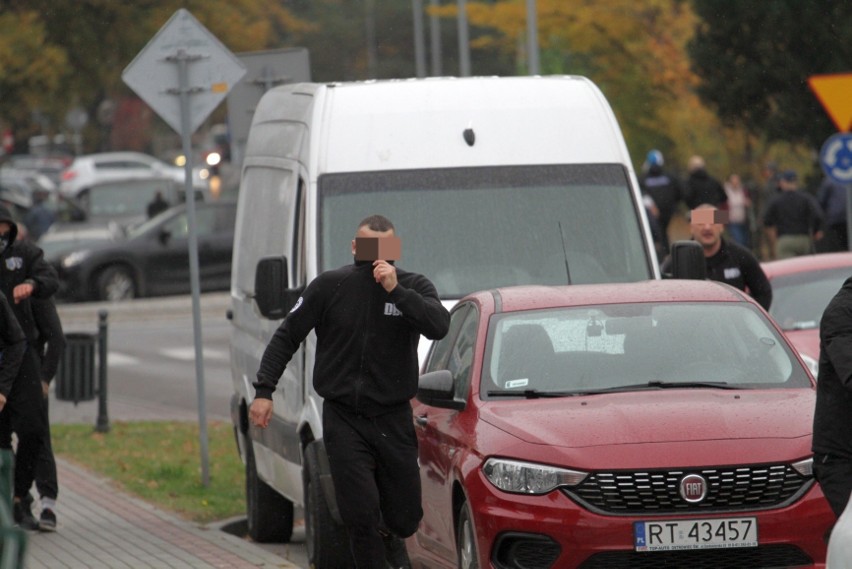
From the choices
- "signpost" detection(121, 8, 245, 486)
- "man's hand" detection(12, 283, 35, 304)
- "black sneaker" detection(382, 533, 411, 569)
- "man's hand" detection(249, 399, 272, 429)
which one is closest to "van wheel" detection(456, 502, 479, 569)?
"black sneaker" detection(382, 533, 411, 569)

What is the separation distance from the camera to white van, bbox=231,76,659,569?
34.1 ft

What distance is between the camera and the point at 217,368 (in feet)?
80.0

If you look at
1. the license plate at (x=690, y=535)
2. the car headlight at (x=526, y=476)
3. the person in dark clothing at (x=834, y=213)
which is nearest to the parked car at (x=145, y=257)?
the person in dark clothing at (x=834, y=213)

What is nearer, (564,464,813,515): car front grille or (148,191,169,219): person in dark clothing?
(564,464,813,515): car front grille

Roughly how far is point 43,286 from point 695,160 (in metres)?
16.3

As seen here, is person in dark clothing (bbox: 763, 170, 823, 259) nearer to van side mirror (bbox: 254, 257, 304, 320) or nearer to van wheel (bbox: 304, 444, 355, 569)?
van side mirror (bbox: 254, 257, 304, 320)

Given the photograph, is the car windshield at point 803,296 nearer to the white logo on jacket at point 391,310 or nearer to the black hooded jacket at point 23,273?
the black hooded jacket at point 23,273

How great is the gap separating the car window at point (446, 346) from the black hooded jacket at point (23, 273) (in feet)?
9.39

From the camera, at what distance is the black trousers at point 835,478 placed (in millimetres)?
6449

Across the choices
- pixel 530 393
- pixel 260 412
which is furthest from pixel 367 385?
pixel 530 393

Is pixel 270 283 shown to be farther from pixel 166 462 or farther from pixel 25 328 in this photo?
pixel 166 462

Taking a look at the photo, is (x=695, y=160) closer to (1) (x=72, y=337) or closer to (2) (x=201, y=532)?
(1) (x=72, y=337)

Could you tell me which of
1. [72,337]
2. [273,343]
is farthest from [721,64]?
[273,343]

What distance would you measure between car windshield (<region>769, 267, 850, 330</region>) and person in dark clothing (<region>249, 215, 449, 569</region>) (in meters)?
7.24
